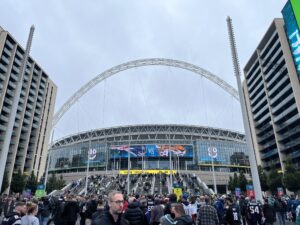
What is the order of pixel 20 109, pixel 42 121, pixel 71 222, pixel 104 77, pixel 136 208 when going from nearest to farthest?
1. pixel 136 208
2. pixel 71 222
3. pixel 20 109
4. pixel 104 77
5. pixel 42 121

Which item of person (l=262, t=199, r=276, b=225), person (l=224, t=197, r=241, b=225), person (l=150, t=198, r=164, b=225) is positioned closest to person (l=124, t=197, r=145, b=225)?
person (l=150, t=198, r=164, b=225)

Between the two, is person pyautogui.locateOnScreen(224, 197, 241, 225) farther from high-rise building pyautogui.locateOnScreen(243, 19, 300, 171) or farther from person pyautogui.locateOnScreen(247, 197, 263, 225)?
high-rise building pyautogui.locateOnScreen(243, 19, 300, 171)

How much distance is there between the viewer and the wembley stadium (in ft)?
313

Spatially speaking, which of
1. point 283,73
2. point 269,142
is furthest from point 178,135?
point 283,73

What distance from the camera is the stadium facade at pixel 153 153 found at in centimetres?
9800

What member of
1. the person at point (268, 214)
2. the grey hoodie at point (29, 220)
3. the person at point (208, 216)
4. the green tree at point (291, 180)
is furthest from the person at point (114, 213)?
the green tree at point (291, 180)

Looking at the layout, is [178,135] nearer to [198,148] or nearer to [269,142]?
[198,148]

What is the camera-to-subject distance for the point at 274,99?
3120 inches

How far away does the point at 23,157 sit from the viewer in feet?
267

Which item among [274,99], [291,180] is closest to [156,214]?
[291,180]

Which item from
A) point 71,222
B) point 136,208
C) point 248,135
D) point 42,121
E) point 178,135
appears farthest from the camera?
point 178,135

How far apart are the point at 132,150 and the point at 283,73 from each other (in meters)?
54.7

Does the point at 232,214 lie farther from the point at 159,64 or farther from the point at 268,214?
the point at 159,64

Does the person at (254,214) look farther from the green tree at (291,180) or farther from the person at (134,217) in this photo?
the green tree at (291,180)
